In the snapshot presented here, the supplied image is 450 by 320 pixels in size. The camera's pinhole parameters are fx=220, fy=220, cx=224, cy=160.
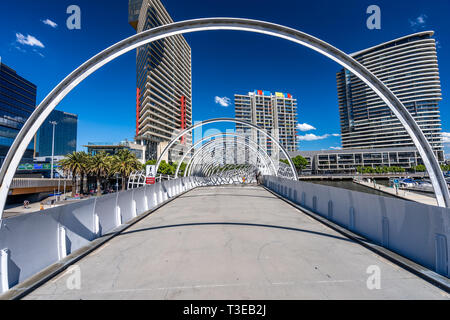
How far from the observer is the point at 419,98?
107812 mm

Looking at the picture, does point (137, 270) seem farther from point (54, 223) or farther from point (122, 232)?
point (122, 232)

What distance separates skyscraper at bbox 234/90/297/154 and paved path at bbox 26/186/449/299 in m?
138

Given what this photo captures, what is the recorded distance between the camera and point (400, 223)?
4.54 metres

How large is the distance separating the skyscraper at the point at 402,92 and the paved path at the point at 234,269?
413ft

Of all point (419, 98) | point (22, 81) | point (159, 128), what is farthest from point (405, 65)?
point (22, 81)

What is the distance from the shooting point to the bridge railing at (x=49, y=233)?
3.44 m

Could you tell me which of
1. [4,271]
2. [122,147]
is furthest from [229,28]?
[122,147]

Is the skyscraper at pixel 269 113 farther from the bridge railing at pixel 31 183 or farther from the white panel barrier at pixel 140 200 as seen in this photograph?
the white panel barrier at pixel 140 200

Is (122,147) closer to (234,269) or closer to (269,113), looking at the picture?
(234,269)

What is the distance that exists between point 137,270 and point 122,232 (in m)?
3.12

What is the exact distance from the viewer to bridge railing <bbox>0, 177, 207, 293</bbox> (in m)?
3.44

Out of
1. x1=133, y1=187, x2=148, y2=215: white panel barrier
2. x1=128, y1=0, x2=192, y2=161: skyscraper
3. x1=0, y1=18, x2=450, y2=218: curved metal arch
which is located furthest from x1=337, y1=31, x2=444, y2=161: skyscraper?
x1=133, y1=187, x2=148, y2=215: white panel barrier

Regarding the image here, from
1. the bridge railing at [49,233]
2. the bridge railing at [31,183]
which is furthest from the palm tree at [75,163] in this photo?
the bridge railing at [49,233]

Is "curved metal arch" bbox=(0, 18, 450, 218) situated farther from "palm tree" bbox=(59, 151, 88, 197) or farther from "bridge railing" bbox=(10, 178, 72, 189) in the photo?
"palm tree" bbox=(59, 151, 88, 197)
